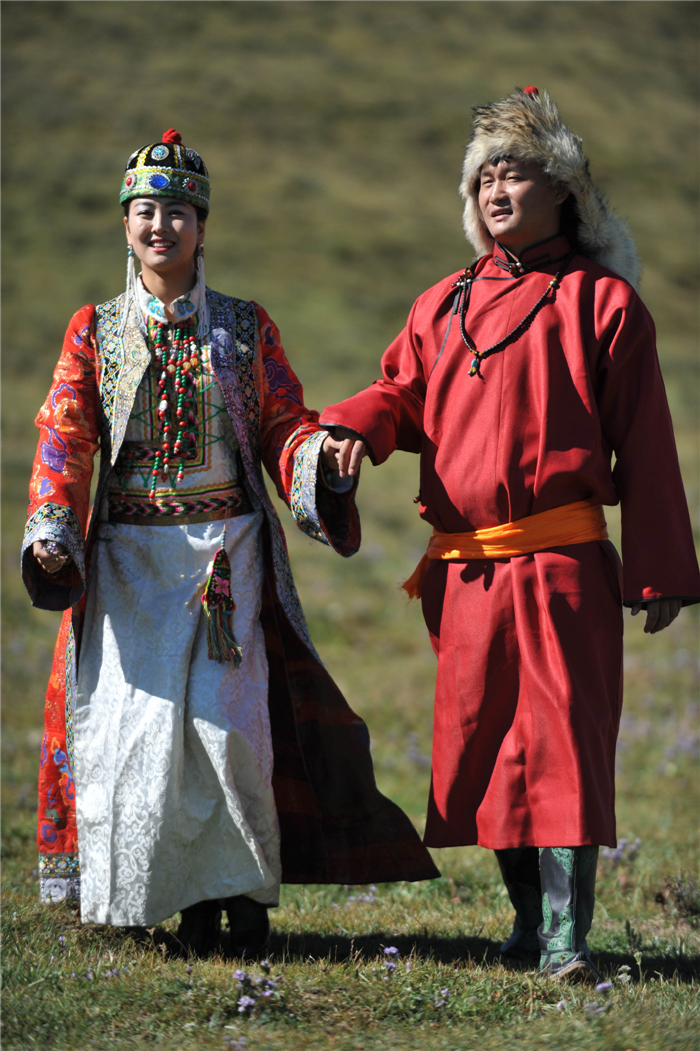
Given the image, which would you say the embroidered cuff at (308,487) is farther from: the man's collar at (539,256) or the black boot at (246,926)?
the black boot at (246,926)

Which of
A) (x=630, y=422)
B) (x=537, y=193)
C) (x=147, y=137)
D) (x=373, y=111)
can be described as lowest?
(x=630, y=422)

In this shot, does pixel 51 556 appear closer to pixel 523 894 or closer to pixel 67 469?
pixel 67 469

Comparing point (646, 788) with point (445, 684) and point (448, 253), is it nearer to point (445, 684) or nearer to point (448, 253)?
point (445, 684)

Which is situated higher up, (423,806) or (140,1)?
(140,1)

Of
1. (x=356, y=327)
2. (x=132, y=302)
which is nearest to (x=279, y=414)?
(x=132, y=302)

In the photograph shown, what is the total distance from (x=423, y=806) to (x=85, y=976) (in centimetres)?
282

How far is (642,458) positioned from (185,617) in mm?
1473

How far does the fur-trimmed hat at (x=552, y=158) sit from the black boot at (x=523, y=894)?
6.18ft

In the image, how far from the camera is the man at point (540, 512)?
3.34 meters

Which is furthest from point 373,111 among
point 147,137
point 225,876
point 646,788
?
point 225,876

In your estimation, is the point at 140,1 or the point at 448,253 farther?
the point at 140,1

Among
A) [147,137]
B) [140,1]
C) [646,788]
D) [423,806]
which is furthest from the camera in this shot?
[140,1]

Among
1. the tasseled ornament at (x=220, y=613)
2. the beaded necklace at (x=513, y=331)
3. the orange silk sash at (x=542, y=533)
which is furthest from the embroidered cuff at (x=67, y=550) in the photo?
the beaded necklace at (x=513, y=331)

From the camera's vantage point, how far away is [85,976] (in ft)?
10.5
